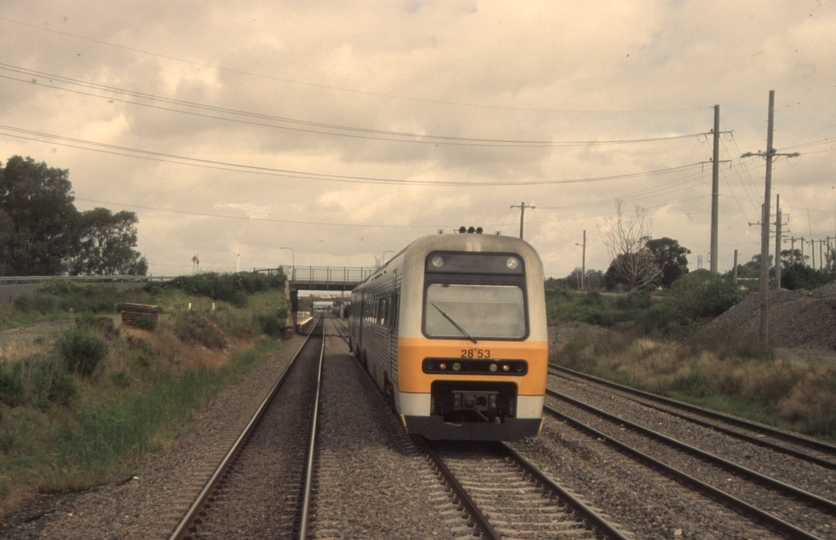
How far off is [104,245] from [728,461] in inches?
3008

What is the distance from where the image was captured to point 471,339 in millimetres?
10367

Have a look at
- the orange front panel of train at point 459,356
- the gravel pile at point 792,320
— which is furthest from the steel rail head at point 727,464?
the gravel pile at point 792,320

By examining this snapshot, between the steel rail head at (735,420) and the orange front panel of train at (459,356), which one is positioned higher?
the orange front panel of train at (459,356)

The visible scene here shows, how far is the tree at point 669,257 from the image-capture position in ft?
277

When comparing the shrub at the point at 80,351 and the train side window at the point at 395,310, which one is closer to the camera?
the train side window at the point at 395,310

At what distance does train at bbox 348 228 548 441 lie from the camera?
10312 millimetres

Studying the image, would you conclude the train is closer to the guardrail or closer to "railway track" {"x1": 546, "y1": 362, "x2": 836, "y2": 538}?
"railway track" {"x1": 546, "y1": 362, "x2": 836, "y2": 538}

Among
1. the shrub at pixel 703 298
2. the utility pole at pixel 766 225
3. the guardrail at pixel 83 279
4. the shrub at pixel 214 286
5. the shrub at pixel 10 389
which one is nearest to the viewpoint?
the shrub at pixel 10 389

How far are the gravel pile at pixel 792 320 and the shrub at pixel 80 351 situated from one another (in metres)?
19.7

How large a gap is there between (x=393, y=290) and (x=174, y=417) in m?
5.05

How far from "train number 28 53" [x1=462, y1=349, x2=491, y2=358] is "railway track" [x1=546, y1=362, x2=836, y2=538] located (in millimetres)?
2576

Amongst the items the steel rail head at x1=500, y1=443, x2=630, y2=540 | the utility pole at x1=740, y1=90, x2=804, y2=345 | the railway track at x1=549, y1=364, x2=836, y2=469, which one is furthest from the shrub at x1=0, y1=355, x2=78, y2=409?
the utility pole at x1=740, y1=90, x2=804, y2=345

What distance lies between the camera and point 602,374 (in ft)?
80.3

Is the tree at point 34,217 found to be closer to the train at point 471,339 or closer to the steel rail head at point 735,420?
the steel rail head at point 735,420
